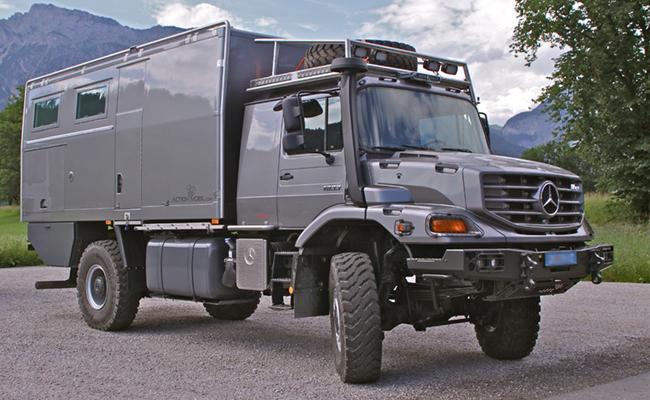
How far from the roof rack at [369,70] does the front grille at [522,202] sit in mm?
1696

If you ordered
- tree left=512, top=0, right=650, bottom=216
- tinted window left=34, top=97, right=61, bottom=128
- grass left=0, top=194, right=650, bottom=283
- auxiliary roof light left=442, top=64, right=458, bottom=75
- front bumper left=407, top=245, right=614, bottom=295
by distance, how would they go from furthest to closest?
1. tree left=512, top=0, right=650, bottom=216
2. grass left=0, top=194, right=650, bottom=283
3. tinted window left=34, top=97, right=61, bottom=128
4. auxiliary roof light left=442, top=64, right=458, bottom=75
5. front bumper left=407, top=245, right=614, bottom=295

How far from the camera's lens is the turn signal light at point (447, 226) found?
21.8 feet

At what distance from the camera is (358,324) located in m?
6.94

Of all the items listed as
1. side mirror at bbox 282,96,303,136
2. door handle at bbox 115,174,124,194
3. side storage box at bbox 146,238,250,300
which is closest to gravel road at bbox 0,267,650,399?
side storage box at bbox 146,238,250,300

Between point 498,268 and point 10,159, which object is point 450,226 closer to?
point 498,268

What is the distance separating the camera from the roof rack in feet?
26.3

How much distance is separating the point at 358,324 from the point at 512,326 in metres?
2.14

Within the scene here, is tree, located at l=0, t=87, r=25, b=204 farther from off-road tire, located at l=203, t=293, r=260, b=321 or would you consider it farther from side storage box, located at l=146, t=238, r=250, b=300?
side storage box, located at l=146, t=238, r=250, b=300

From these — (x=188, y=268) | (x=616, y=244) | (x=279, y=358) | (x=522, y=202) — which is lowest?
(x=279, y=358)

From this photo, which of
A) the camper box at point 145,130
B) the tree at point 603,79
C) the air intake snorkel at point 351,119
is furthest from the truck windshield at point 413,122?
the tree at point 603,79

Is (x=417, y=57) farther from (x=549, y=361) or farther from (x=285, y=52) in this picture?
(x=549, y=361)

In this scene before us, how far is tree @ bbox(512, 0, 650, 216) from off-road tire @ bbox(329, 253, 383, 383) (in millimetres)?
30128

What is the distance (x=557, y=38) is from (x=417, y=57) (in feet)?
112

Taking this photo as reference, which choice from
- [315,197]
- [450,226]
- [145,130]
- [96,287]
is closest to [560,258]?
[450,226]
